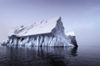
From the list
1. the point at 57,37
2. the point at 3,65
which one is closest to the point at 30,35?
the point at 57,37

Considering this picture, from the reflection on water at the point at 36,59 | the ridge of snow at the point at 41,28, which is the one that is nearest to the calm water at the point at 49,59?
the reflection on water at the point at 36,59

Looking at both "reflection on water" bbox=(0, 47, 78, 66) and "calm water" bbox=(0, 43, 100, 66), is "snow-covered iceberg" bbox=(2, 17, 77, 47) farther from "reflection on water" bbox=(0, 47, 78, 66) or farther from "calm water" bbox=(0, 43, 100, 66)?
"calm water" bbox=(0, 43, 100, 66)

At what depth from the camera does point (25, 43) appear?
44750 millimetres

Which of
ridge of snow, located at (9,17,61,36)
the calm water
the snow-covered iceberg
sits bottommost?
the calm water

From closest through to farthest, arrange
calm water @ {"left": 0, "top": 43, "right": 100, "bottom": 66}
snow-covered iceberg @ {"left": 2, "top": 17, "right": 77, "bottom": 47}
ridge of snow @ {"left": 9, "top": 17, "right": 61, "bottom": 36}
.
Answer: calm water @ {"left": 0, "top": 43, "right": 100, "bottom": 66} < snow-covered iceberg @ {"left": 2, "top": 17, "right": 77, "bottom": 47} < ridge of snow @ {"left": 9, "top": 17, "right": 61, "bottom": 36}

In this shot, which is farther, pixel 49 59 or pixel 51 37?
pixel 51 37

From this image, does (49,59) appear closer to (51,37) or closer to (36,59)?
(36,59)

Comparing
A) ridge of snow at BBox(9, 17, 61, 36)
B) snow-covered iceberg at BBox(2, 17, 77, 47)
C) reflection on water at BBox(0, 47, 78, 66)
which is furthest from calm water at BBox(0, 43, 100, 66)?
ridge of snow at BBox(9, 17, 61, 36)

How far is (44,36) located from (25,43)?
1108 centimetres

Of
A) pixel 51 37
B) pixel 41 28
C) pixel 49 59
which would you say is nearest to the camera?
pixel 49 59

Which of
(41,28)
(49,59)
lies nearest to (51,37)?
(41,28)

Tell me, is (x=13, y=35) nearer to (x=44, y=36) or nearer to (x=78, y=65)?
(x=44, y=36)

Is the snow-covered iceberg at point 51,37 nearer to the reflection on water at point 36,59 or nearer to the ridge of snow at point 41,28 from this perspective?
the ridge of snow at point 41,28

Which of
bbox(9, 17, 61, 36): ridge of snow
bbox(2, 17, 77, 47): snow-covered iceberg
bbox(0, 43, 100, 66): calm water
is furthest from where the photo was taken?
bbox(9, 17, 61, 36): ridge of snow
